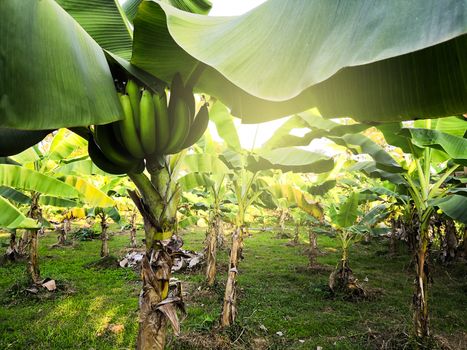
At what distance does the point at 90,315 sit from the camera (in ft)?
14.5

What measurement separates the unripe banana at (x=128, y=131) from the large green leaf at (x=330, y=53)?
134 mm

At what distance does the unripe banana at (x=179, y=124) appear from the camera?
1.09m

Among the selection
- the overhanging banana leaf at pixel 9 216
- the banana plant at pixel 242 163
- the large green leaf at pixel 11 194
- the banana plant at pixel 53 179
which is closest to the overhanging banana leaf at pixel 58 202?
the banana plant at pixel 53 179

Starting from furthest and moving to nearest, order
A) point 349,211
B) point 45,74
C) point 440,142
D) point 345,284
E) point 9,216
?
point 345,284 < point 349,211 < point 9,216 < point 440,142 < point 45,74

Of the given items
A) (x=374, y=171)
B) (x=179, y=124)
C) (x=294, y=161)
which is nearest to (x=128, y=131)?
(x=179, y=124)

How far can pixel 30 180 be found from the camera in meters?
2.69

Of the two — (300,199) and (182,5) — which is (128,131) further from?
(300,199)

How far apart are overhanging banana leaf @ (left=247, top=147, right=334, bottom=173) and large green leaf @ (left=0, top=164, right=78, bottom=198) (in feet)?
5.79

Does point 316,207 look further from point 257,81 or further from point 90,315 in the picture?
point 90,315

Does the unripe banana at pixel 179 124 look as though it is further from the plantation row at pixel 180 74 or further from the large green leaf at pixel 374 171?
the large green leaf at pixel 374 171

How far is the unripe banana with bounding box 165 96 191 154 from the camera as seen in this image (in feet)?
3.57

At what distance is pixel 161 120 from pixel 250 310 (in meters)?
4.19

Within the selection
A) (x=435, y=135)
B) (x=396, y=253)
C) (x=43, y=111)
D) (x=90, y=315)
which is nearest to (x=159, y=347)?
(x=43, y=111)

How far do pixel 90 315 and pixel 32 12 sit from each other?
4.72 metres
